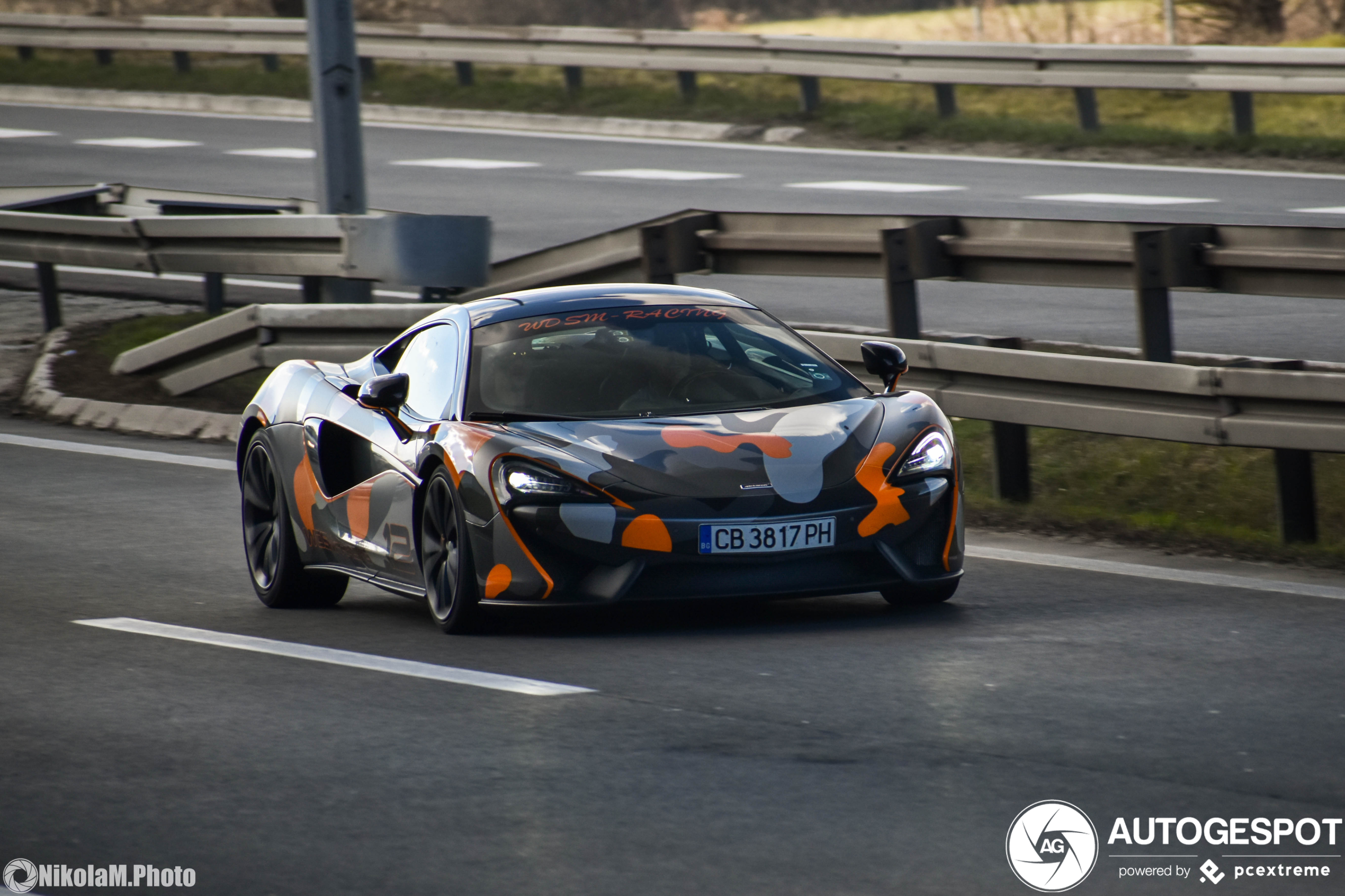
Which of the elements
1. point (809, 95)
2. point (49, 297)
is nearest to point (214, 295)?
point (49, 297)

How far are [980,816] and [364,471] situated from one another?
13.4 feet

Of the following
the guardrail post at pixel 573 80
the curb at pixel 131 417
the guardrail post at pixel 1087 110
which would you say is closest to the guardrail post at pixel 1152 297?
the curb at pixel 131 417

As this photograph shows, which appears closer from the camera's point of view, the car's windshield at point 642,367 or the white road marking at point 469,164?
the car's windshield at point 642,367

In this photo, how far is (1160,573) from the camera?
9.20 metres

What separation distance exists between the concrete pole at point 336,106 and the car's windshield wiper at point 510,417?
5.99 m

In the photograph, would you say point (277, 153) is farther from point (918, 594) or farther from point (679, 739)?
point (679, 739)

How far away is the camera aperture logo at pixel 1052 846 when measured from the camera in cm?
500

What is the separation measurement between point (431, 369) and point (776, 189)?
13259 mm

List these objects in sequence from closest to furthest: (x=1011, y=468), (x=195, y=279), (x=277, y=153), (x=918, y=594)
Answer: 1. (x=918, y=594)
2. (x=1011, y=468)
3. (x=195, y=279)
4. (x=277, y=153)

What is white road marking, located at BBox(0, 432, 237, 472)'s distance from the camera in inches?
518

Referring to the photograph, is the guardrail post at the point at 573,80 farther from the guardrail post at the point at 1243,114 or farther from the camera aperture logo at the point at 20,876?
the camera aperture logo at the point at 20,876

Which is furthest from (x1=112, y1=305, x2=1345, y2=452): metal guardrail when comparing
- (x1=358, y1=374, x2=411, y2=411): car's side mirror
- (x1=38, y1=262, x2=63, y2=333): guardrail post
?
(x1=38, y1=262, x2=63, y2=333): guardrail post

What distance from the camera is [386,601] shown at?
31.6 feet

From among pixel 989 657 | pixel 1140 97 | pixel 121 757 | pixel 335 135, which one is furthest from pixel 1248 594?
pixel 1140 97
